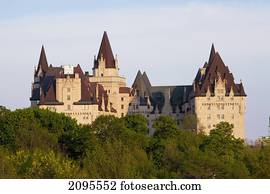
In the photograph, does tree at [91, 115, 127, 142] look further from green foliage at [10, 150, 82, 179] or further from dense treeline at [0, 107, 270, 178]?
green foliage at [10, 150, 82, 179]

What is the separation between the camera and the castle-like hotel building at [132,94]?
344 ft

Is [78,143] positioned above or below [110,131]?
below

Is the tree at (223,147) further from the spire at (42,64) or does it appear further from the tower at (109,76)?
the tower at (109,76)

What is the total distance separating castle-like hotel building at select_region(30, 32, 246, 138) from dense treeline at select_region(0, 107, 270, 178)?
131ft

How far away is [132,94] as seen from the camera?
384 feet

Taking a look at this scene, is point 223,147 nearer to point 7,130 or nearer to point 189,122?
point 7,130

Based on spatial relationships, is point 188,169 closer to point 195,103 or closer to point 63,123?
point 63,123

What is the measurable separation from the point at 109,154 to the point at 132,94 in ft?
261

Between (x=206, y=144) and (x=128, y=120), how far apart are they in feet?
87.9

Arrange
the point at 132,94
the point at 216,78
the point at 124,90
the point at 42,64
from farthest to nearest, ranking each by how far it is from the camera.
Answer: the point at 132,94 → the point at 124,90 → the point at 42,64 → the point at 216,78

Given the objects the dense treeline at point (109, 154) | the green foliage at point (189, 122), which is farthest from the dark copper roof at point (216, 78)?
the dense treeline at point (109, 154)

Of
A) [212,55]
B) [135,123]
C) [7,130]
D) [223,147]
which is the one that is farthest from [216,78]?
[223,147]

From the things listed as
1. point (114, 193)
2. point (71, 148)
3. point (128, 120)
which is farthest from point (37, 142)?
point (114, 193)

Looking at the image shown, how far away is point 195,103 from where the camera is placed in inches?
4311
